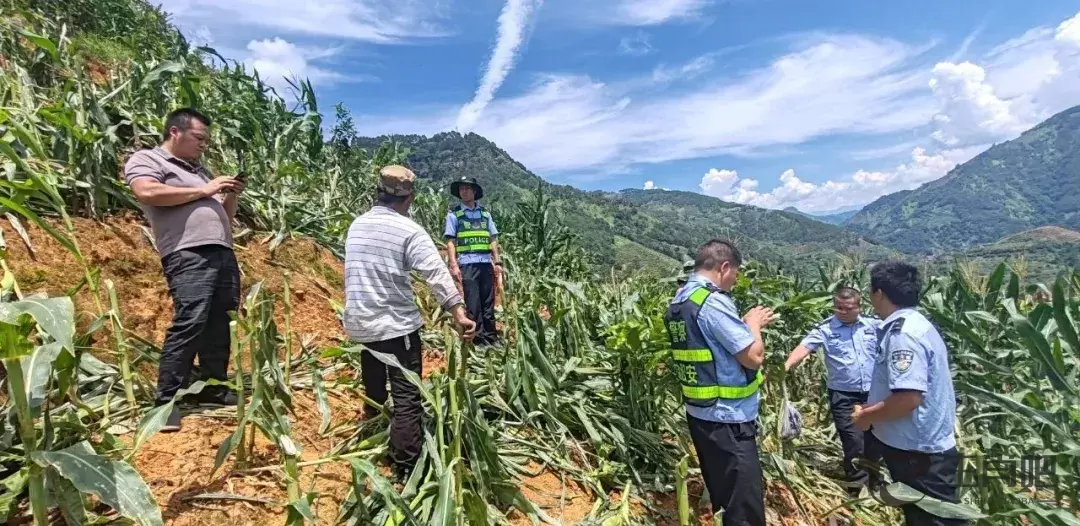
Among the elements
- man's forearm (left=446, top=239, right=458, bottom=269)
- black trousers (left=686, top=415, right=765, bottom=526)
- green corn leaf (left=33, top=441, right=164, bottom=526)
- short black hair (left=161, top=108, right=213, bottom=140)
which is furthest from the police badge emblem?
short black hair (left=161, top=108, right=213, bottom=140)

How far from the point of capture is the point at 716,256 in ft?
8.09

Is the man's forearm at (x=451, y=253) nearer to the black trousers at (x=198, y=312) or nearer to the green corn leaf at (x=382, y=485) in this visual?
the black trousers at (x=198, y=312)

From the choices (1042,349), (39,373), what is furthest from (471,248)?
(1042,349)

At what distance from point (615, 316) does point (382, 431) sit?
5.84 ft

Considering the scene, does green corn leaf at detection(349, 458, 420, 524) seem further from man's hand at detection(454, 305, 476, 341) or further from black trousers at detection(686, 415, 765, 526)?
black trousers at detection(686, 415, 765, 526)

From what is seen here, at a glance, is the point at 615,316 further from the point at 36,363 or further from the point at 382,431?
the point at 36,363

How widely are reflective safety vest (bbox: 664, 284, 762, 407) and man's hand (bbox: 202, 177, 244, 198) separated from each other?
7.13ft

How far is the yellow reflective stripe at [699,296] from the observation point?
2.36m

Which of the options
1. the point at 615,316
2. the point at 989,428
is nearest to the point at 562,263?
the point at 615,316

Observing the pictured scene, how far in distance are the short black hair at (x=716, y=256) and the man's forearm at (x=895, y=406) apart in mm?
849

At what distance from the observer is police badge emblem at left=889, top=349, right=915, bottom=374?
2.29m

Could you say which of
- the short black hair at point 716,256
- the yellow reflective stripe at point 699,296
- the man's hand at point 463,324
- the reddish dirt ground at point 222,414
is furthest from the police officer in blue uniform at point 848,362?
the man's hand at point 463,324

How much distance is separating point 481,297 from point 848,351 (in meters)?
2.82

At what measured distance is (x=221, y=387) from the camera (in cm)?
273
